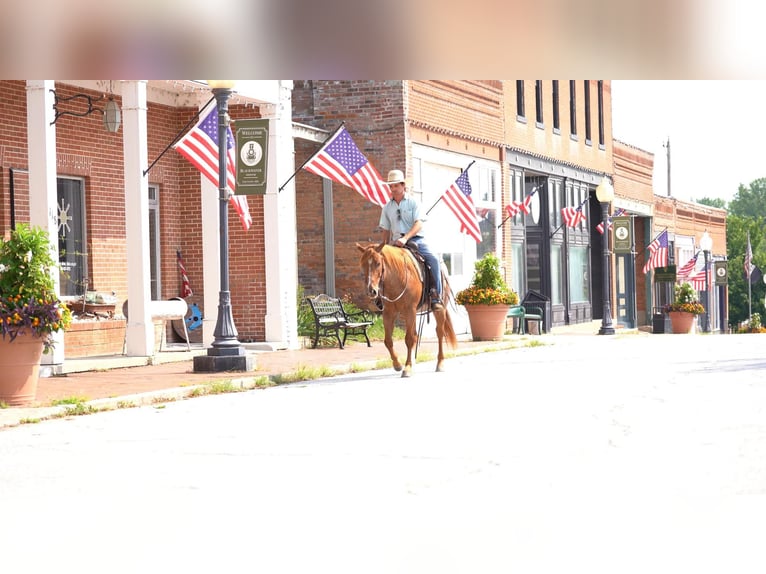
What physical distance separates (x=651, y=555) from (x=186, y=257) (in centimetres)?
1745

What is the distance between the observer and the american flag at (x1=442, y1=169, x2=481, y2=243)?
24.2 m

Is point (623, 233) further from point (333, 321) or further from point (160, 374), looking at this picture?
point (160, 374)

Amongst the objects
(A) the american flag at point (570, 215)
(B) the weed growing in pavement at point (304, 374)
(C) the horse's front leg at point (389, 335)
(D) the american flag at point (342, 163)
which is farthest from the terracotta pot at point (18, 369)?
(A) the american flag at point (570, 215)

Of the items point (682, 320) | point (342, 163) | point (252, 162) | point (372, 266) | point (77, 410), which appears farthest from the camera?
point (682, 320)

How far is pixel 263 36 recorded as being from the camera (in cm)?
315

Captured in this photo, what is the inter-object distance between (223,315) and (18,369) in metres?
4.32

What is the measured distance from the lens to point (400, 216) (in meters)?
16.0

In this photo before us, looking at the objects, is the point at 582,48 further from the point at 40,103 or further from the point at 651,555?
the point at 40,103

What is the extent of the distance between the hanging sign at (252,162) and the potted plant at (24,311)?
496 cm

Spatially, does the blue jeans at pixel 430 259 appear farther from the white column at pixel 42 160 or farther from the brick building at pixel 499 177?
the brick building at pixel 499 177

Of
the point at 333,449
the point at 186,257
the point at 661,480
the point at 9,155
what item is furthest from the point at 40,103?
the point at 661,480

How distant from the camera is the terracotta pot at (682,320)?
112ft

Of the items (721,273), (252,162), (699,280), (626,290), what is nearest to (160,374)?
(252,162)

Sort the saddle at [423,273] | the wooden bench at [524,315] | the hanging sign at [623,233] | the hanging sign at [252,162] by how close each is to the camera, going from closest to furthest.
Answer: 1. the saddle at [423,273]
2. the hanging sign at [252,162]
3. the wooden bench at [524,315]
4. the hanging sign at [623,233]
